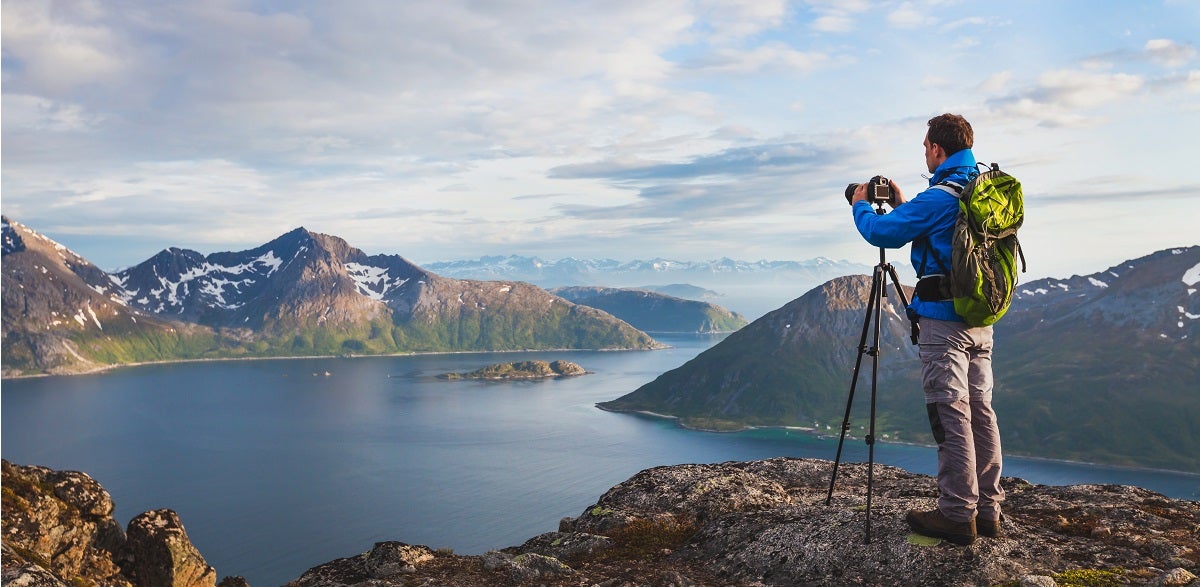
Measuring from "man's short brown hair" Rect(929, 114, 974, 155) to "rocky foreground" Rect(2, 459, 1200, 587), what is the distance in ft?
16.0

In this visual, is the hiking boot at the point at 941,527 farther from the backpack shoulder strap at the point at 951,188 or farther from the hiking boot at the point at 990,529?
the backpack shoulder strap at the point at 951,188

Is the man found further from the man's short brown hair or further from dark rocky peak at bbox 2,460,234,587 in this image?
dark rocky peak at bbox 2,460,234,587

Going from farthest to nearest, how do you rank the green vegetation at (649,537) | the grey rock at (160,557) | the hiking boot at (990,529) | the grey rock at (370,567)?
the grey rock at (160,557) → the green vegetation at (649,537) → the grey rock at (370,567) → the hiking boot at (990,529)

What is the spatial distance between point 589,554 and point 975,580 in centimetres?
506

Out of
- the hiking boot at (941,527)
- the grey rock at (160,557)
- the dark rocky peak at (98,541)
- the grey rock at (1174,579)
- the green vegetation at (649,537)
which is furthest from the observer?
the grey rock at (160,557)

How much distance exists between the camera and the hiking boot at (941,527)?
340 inches

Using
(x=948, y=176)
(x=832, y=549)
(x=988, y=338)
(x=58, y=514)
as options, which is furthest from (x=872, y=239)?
(x=58, y=514)

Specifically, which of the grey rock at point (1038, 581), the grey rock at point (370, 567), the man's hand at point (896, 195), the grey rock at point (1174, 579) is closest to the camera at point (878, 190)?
the man's hand at point (896, 195)

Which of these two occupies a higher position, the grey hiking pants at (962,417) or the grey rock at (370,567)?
the grey hiking pants at (962,417)

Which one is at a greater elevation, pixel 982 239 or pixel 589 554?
pixel 982 239

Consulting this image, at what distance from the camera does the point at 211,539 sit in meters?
140

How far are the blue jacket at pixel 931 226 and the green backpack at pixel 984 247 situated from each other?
0.17 meters

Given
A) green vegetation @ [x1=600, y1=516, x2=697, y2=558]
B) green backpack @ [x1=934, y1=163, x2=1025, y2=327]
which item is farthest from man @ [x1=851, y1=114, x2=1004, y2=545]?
green vegetation @ [x1=600, y1=516, x2=697, y2=558]

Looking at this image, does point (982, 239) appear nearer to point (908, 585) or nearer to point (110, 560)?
point (908, 585)
